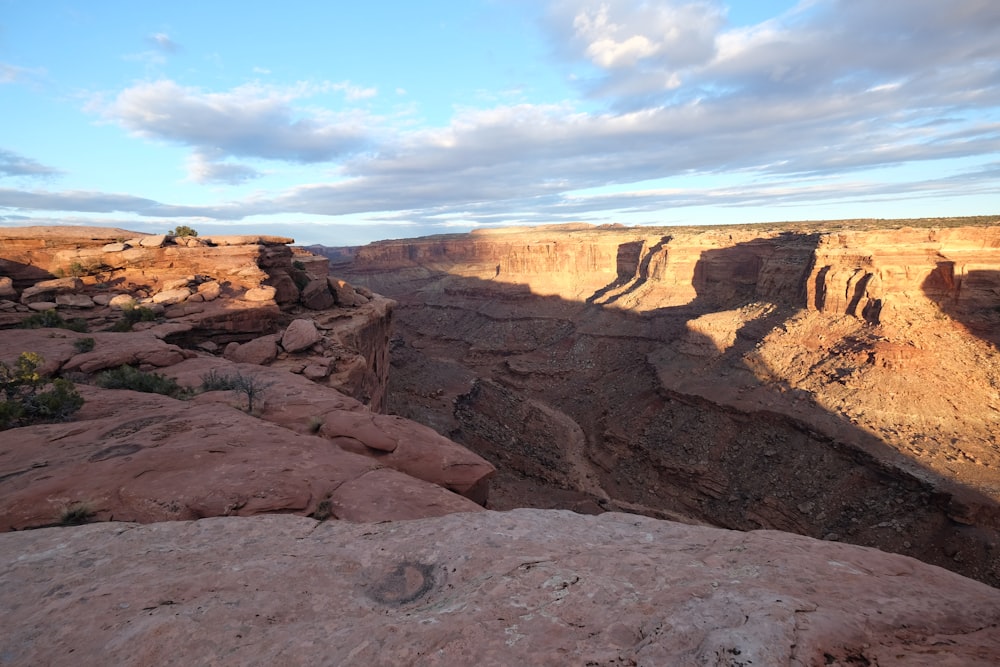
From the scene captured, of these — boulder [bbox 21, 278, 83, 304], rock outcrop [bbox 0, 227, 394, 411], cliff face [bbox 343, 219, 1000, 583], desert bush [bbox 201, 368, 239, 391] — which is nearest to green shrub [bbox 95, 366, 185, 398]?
desert bush [bbox 201, 368, 239, 391]

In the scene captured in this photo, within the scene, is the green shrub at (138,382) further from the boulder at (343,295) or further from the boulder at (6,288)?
the boulder at (343,295)

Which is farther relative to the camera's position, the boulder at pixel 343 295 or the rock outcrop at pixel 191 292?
the boulder at pixel 343 295

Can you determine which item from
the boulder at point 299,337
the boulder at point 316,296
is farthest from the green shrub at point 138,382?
the boulder at point 316,296

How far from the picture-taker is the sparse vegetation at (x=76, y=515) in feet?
16.1

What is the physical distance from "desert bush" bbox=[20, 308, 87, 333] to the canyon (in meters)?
0.10

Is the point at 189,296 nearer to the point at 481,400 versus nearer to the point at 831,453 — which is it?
the point at 481,400

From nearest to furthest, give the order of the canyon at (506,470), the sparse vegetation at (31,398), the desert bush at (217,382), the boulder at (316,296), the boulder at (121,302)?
the canyon at (506,470) < the sparse vegetation at (31,398) < the desert bush at (217,382) < the boulder at (121,302) < the boulder at (316,296)

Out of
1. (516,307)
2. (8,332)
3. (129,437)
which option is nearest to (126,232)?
(8,332)

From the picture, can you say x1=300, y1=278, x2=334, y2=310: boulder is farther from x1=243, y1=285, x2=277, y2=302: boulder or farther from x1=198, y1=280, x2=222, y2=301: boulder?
x1=198, y1=280, x2=222, y2=301: boulder

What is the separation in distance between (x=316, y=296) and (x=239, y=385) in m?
12.3

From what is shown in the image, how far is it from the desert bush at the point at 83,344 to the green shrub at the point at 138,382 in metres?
2.03

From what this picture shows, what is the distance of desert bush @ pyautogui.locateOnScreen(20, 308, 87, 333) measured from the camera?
13148 mm

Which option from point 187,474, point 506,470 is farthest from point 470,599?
point 506,470

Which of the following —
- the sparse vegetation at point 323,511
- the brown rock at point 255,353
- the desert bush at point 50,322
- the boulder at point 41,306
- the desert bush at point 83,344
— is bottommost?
the sparse vegetation at point 323,511
